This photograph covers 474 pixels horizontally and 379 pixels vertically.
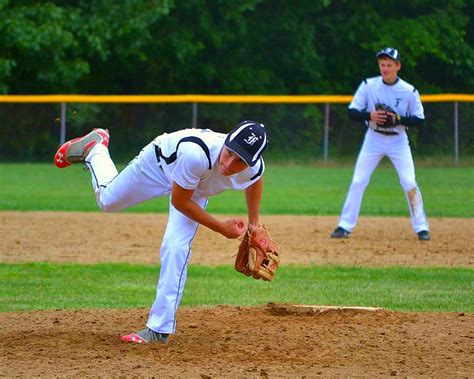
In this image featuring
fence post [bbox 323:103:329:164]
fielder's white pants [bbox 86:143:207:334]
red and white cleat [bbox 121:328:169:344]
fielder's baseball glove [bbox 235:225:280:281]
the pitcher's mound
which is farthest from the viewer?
fence post [bbox 323:103:329:164]

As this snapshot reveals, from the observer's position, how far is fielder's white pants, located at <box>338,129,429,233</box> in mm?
10922

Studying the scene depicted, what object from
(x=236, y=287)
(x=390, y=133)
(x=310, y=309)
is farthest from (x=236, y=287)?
(x=390, y=133)

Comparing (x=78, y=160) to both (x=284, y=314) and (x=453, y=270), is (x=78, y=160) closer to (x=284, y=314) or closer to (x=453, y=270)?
(x=284, y=314)

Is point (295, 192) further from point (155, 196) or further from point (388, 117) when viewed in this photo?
point (155, 196)

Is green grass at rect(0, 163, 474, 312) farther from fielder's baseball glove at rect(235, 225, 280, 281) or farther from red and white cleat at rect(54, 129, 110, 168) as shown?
fielder's baseball glove at rect(235, 225, 280, 281)

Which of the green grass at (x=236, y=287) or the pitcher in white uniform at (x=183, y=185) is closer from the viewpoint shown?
the pitcher in white uniform at (x=183, y=185)

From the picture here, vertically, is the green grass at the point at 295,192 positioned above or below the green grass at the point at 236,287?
below

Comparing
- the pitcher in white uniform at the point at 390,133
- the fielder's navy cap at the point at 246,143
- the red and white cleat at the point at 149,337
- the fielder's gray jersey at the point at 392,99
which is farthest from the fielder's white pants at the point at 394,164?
the fielder's navy cap at the point at 246,143

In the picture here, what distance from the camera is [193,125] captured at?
22.1 m

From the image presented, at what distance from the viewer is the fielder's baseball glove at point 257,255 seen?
6055 mm

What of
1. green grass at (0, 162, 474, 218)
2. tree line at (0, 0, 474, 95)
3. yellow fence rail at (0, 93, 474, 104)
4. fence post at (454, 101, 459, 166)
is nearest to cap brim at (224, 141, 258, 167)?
green grass at (0, 162, 474, 218)

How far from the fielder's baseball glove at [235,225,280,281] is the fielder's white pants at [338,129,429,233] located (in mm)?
5007

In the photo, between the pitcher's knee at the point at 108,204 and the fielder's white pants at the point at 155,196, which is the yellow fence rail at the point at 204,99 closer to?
the fielder's white pants at the point at 155,196

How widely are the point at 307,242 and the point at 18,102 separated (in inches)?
495
